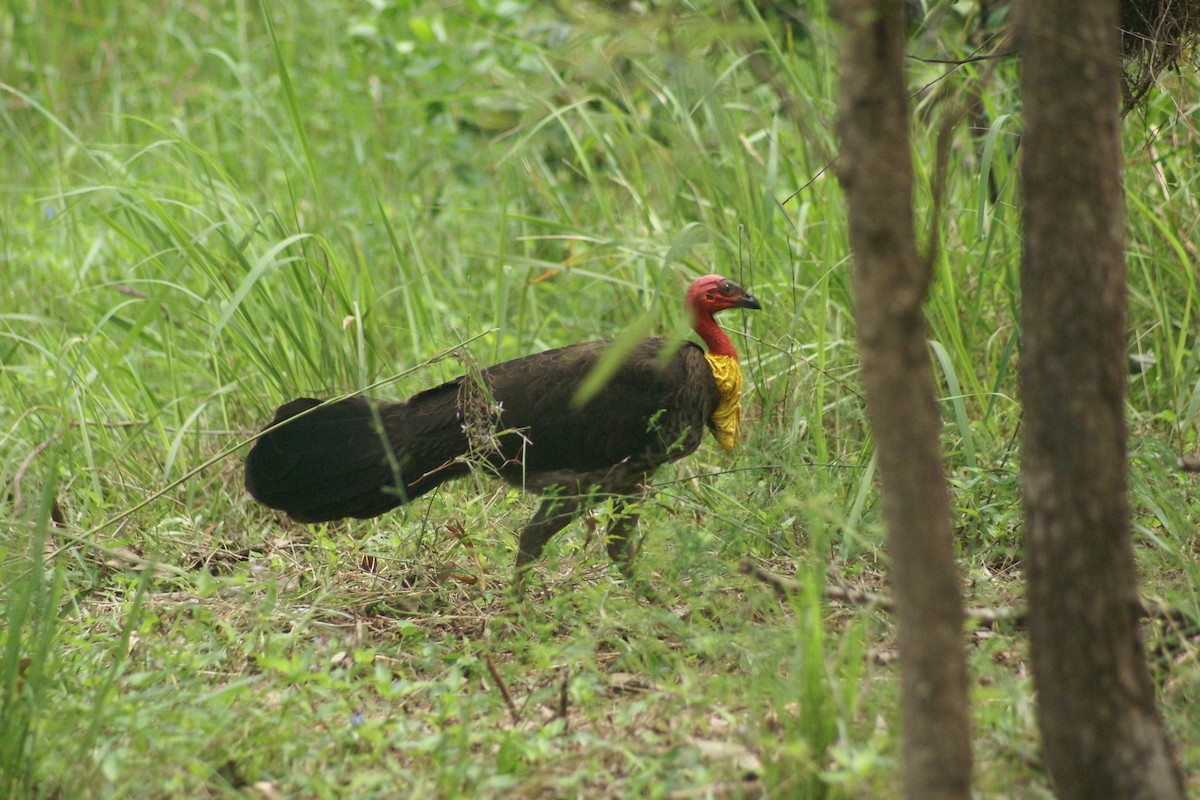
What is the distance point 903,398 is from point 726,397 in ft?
→ 7.53

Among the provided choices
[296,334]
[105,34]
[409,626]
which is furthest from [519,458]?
[105,34]

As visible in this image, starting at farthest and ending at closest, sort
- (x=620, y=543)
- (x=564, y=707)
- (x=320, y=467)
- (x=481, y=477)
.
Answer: (x=481, y=477) → (x=320, y=467) → (x=620, y=543) → (x=564, y=707)

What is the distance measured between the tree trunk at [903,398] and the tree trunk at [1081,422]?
0.70 ft

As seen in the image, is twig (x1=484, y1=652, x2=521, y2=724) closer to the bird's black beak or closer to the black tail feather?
the black tail feather

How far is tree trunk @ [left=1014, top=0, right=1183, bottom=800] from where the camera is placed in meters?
1.89

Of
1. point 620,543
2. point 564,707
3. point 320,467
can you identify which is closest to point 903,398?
point 564,707

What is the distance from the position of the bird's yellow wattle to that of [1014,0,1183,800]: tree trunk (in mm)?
2122

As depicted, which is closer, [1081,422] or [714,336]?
[1081,422]

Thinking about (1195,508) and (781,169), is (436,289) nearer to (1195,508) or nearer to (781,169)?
(781,169)

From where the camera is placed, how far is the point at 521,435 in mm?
3752

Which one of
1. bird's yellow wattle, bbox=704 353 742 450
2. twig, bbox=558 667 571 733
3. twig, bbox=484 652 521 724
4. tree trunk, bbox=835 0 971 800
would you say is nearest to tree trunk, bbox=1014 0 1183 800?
tree trunk, bbox=835 0 971 800

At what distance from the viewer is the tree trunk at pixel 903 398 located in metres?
1.81

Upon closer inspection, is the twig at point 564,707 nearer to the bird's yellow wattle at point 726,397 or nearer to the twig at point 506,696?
the twig at point 506,696

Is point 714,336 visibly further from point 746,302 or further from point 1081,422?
point 1081,422
